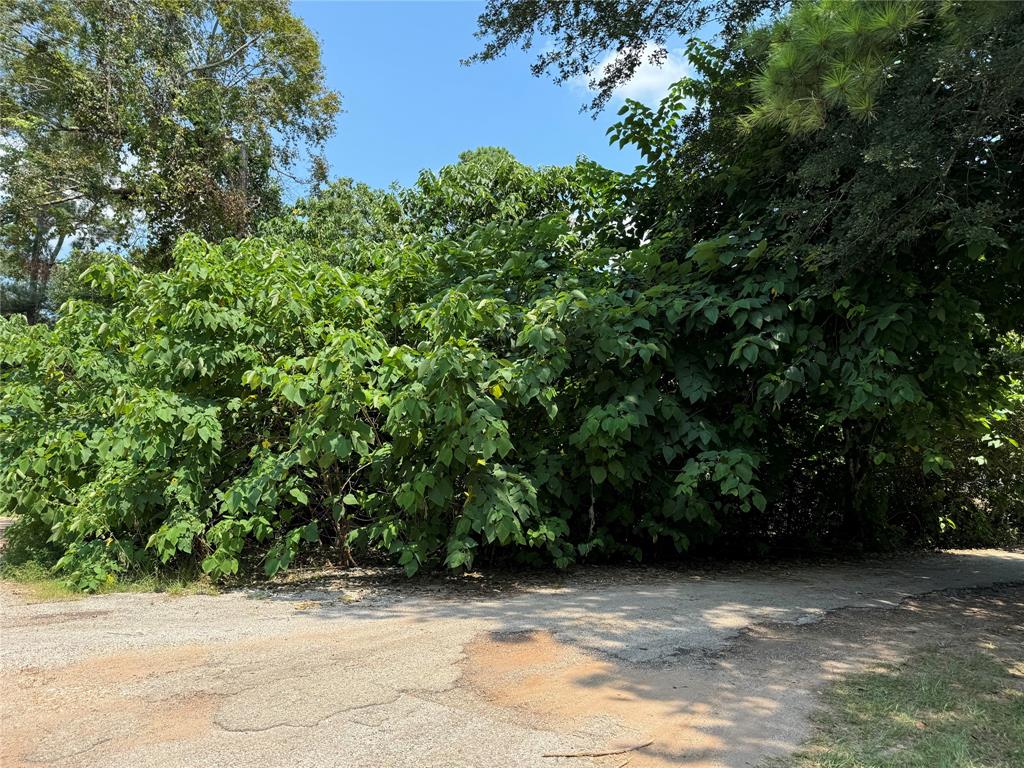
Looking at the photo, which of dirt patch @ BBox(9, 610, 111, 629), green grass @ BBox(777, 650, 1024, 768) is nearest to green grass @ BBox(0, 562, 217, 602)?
dirt patch @ BBox(9, 610, 111, 629)

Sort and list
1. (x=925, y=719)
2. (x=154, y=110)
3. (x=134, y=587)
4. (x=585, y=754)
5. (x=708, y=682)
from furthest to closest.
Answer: (x=154, y=110), (x=134, y=587), (x=708, y=682), (x=925, y=719), (x=585, y=754)

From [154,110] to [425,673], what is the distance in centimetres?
1466

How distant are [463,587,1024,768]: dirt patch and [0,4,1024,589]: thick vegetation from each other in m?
1.36

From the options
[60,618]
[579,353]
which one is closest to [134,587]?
[60,618]

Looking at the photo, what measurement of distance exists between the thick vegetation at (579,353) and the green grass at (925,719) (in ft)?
6.63

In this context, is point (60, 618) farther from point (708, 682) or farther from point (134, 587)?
point (708, 682)

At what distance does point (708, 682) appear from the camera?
352 cm

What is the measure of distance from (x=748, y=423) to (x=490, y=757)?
4.23 m

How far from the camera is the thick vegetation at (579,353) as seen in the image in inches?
197

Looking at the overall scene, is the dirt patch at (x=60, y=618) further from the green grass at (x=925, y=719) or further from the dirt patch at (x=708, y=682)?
the green grass at (x=925, y=719)

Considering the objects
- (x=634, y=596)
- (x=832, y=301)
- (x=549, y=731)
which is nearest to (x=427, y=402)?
(x=634, y=596)

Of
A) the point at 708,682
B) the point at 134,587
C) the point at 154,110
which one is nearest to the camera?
the point at 708,682

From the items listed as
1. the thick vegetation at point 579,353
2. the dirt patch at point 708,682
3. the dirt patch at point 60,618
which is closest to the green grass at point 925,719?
the dirt patch at point 708,682

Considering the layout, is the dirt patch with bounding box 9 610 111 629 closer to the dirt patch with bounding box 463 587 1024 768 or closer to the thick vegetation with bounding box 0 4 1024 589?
the thick vegetation with bounding box 0 4 1024 589
